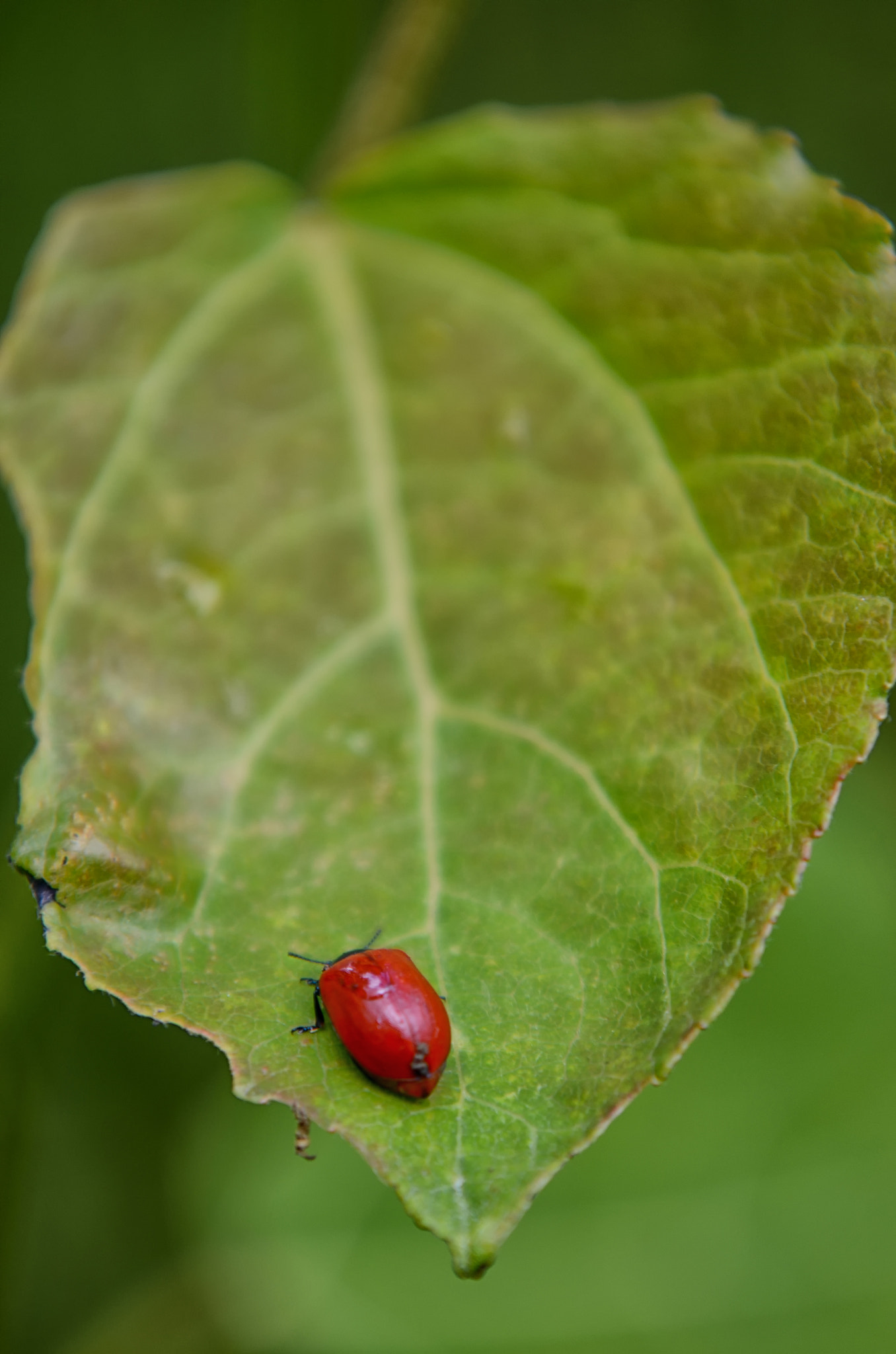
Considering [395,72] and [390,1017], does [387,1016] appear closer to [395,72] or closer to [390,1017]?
[390,1017]

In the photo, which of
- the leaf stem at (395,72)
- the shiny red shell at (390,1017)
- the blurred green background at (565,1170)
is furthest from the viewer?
the blurred green background at (565,1170)

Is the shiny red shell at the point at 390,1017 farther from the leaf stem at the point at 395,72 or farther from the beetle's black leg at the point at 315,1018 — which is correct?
the leaf stem at the point at 395,72

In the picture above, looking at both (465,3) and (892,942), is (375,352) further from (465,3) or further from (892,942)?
(892,942)

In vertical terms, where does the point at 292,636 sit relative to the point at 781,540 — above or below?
below

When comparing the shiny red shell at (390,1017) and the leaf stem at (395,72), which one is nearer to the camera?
the shiny red shell at (390,1017)

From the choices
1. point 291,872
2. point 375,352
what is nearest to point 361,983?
point 291,872

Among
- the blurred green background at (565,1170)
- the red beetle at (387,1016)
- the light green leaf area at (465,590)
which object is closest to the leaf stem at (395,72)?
the light green leaf area at (465,590)

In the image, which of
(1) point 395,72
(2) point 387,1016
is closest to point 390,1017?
(2) point 387,1016

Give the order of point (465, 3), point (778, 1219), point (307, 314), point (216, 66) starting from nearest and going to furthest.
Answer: point (307, 314) → point (465, 3) → point (778, 1219) → point (216, 66)

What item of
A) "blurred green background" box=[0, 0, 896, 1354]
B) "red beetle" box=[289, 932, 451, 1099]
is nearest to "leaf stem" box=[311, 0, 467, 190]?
"blurred green background" box=[0, 0, 896, 1354]
